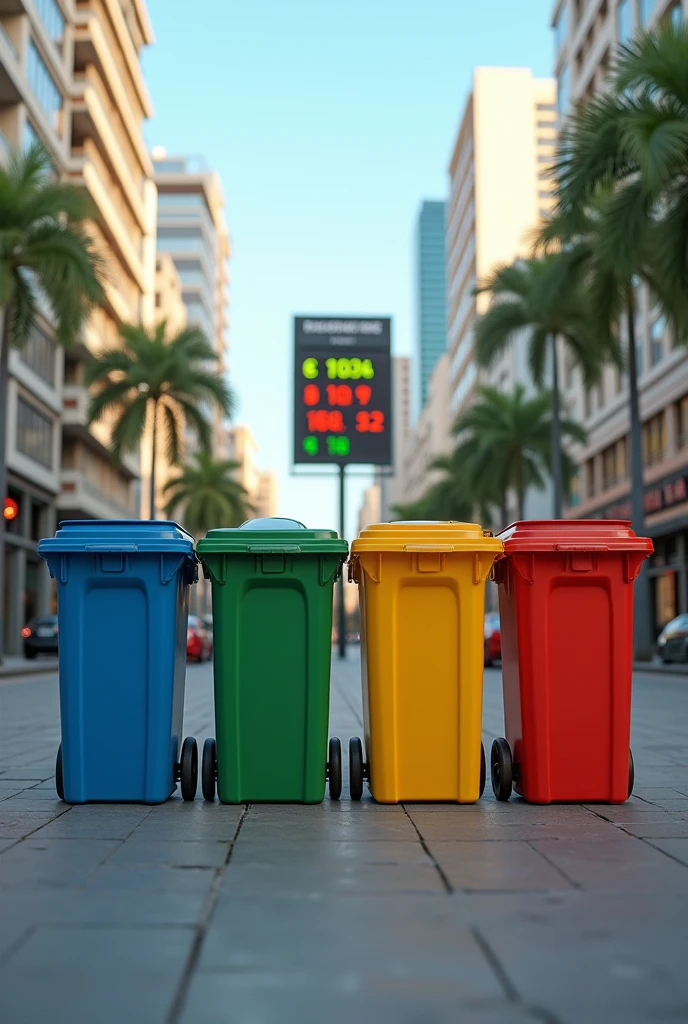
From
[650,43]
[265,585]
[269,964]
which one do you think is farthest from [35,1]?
[269,964]

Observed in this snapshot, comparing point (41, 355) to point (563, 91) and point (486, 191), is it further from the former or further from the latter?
point (486, 191)

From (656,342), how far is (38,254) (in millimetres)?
22643

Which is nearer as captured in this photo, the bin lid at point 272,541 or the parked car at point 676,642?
the bin lid at point 272,541

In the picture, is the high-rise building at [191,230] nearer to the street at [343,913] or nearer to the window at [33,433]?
the window at [33,433]

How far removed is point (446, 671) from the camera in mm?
5352

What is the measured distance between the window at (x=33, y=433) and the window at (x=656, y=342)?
848 inches

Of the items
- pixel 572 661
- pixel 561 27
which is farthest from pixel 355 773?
pixel 561 27

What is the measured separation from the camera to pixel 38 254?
76.5 ft

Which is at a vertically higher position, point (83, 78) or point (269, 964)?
point (83, 78)

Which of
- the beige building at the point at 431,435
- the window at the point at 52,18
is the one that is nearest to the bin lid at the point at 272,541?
the window at the point at 52,18

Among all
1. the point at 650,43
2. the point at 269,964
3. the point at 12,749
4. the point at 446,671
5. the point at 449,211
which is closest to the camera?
the point at 269,964

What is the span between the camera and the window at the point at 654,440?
37.4 metres

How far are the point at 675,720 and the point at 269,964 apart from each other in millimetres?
9063

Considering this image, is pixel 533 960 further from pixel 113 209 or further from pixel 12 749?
pixel 113 209
